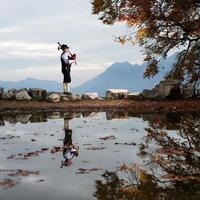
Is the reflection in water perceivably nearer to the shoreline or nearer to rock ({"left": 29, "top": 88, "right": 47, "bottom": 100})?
the shoreline

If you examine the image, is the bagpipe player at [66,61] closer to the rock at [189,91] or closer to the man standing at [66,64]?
the man standing at [66,64]

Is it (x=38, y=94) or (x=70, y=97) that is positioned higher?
(x=38, y=94)

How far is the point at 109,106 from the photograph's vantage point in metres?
28.7

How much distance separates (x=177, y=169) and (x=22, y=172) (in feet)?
12.2

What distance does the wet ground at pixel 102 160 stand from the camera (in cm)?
946

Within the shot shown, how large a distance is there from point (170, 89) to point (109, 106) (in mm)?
4755

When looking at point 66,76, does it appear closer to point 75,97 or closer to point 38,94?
point 75,97

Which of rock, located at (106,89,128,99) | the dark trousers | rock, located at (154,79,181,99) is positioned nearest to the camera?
rock, located at (154,79,181,99)

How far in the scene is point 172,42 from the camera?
105 ft

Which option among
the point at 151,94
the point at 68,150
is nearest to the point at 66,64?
the point at 151,94

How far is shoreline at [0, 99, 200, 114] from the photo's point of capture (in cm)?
2636

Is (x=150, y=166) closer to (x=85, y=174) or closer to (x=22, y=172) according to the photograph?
(x=85, y=174)

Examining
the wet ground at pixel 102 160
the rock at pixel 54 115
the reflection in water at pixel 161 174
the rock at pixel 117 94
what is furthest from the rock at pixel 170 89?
the reflection in water at pixel 161 174

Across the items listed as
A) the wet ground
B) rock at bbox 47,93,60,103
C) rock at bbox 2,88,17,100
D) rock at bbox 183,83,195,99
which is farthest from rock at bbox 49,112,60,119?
rock at bbox 183,83,195,99
